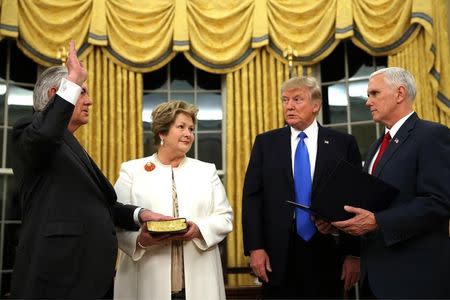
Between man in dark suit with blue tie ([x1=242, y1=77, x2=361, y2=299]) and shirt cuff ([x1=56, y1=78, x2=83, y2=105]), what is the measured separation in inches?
50.5

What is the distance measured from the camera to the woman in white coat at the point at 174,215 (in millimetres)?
2803

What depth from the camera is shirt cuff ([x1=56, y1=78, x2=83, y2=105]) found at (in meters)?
2.17

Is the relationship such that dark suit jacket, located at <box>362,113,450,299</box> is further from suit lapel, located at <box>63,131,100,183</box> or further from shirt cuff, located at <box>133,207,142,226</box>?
suit lapel, located at <box>63,131,100,183</box>

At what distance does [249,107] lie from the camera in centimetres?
588

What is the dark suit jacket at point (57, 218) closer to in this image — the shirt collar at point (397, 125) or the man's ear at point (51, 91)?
the man's ear at point (51, 91)

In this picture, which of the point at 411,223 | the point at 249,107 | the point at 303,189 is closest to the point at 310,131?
the point at 303,189

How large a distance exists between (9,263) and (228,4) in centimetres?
344

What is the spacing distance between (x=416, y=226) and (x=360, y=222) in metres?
0.24

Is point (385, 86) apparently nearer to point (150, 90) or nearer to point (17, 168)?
point (17, 168)

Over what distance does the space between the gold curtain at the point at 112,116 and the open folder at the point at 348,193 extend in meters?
3.38

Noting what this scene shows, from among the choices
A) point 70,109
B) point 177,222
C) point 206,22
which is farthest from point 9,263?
point 70,109

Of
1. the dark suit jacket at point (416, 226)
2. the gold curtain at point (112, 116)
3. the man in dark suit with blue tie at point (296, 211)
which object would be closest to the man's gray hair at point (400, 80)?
the dark suit jacket at point (416, 226)

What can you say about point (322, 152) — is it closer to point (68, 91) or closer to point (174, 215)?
point (174, 215)

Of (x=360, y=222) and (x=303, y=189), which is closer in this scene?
(x=360, y=222)
